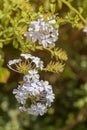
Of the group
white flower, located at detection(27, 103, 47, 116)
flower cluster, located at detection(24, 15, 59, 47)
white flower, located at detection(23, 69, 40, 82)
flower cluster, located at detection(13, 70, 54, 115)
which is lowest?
white flower, located at detection(27, 103, 47, 116)

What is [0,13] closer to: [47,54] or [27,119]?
[47,54]

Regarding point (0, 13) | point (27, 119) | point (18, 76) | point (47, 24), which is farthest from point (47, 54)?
point (47, 24)

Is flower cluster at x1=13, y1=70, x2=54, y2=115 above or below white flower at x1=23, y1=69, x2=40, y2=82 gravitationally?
below

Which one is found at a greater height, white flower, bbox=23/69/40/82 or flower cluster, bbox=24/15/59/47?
flower cluster, bbox=24/15/59/47

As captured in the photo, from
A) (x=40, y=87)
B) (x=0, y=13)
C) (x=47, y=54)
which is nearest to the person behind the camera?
(x=40, y=87)

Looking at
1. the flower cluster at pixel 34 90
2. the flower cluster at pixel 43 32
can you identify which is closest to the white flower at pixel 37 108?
the flower cluster at pixel 34 90

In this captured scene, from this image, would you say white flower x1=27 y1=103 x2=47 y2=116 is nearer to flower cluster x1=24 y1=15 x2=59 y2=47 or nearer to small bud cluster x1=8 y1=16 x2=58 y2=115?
small bud cluster x1=8 y1=16 x2=58 y2=115

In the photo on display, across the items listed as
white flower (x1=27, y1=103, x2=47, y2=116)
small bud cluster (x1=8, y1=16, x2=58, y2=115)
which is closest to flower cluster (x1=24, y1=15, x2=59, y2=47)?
small bud cluster (x1=8, y1=16, x2=58, y2=115)

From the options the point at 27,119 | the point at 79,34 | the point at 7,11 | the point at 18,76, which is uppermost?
the point at 79,34

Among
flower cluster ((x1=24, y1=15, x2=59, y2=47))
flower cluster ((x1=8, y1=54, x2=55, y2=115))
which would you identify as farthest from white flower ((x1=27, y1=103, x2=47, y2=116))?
flower cluster ((x1=24, y1=15, x2=59, y2=47))
